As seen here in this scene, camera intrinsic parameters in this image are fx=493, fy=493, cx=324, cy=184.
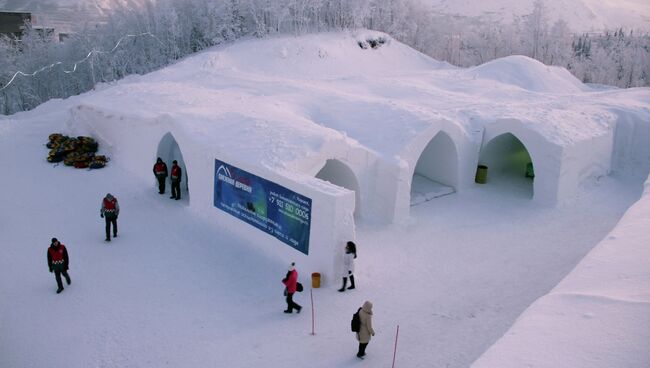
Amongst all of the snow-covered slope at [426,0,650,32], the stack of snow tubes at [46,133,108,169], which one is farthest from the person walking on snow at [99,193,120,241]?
the snow-covered slope at [426,0,650,32]

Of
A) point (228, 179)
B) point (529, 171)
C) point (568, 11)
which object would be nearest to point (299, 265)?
point (228, 179)

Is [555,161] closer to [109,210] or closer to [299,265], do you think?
[299,265]

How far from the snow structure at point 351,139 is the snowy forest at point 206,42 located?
19.9 metres

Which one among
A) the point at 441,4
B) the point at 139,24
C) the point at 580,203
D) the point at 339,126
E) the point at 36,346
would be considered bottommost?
the point at 36,346

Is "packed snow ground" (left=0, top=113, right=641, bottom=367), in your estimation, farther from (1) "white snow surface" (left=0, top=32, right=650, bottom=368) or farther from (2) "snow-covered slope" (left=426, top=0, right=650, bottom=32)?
(2) "snow-covered slope" (left=426, top=0, right=650, bottom=32)

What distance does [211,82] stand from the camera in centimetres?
2408

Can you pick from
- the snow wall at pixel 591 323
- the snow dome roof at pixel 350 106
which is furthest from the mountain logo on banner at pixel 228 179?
the snow wall at pixel 591 323

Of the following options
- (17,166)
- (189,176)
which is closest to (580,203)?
(189,176)

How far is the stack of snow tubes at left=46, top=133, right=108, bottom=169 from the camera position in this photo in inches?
659

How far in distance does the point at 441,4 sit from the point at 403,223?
329 feet

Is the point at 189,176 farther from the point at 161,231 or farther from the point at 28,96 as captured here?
the point at 28,96

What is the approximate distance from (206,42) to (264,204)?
35.6 metres

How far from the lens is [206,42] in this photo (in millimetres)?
43375

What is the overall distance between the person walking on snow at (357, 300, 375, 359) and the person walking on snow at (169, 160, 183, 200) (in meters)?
8.32
